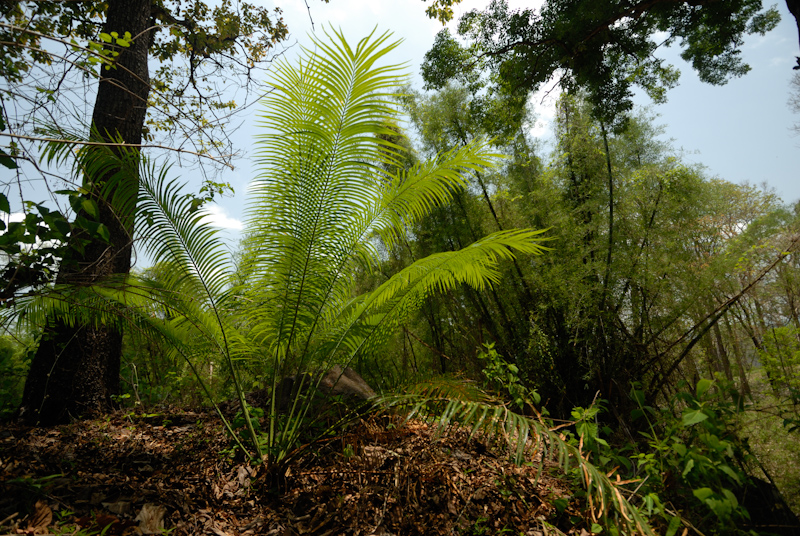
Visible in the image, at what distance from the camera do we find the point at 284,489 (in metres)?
1.86

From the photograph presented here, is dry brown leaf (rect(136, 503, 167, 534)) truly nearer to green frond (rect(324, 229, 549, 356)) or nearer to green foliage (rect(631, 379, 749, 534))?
green frond (rect(324, 229, 549, 356))

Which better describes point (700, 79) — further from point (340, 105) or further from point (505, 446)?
point (505, 446)

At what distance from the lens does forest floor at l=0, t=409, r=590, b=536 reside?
57.8 inches

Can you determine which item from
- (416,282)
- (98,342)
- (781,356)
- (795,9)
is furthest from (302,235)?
(795,9)

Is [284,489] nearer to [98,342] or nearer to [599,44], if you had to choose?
[98,342]

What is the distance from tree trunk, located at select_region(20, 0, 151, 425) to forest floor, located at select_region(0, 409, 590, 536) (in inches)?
12.2

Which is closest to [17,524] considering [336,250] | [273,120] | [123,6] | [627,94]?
[336,250]

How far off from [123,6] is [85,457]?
3.12m

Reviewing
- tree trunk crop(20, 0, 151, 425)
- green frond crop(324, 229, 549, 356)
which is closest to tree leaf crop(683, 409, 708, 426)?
green frond crop(324, 229, 549, 356)

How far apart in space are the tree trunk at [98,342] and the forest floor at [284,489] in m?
0.31

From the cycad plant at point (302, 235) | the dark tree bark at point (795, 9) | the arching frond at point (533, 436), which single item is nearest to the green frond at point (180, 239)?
the cycad plant at point (302, 235)

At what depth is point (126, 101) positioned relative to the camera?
2854 millimetres

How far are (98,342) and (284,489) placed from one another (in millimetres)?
1903

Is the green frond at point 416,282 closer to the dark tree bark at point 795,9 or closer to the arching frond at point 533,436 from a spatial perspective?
the arching frond at point 533,436
